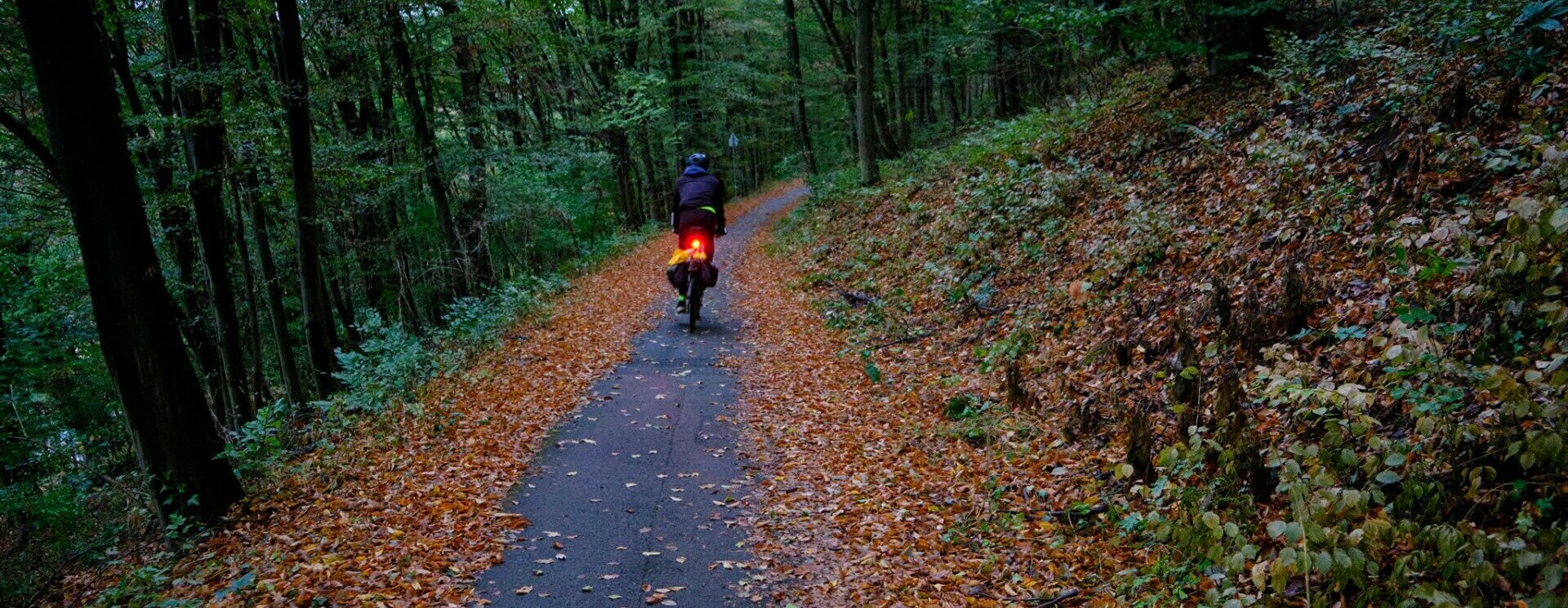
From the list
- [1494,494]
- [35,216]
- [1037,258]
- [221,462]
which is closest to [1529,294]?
[1494,494]

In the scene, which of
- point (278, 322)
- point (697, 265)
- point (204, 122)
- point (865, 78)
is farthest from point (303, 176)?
point (865, 78)

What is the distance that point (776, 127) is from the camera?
149 ft

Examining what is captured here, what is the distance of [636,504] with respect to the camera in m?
5.51

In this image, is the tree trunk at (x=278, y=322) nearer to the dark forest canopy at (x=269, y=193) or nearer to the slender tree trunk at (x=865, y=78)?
the dark forest canopy at (x=269, y=193)

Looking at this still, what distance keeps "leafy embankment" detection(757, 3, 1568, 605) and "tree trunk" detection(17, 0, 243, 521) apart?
399 centimetres

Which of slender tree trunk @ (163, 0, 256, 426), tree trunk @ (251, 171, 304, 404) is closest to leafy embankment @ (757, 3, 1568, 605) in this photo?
tree trunk @ (251, 171, 304, 404)

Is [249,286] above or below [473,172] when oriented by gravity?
below

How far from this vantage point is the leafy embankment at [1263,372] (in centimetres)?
318

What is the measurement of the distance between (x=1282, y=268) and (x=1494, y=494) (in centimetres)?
298

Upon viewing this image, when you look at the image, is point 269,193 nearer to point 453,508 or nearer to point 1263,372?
point 453,508

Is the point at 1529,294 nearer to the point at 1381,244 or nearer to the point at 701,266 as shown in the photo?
the point at 1381,244

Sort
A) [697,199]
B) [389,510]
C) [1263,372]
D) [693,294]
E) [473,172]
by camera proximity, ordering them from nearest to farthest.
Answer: [1263,372], [389,510], [697,199], [693,294], [473,172]

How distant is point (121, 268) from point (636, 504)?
3592 mm

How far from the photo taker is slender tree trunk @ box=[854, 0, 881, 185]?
685 inches
